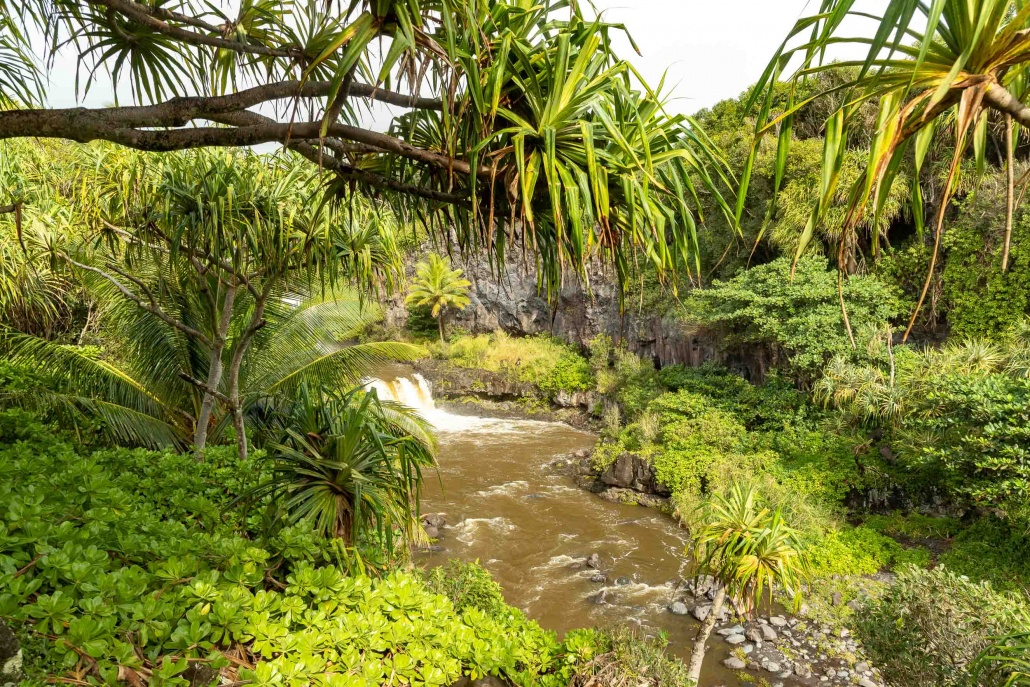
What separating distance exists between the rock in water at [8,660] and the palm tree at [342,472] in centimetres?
127

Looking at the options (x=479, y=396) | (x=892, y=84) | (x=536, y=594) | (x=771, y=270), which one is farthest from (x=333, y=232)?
(x=479, y=396)

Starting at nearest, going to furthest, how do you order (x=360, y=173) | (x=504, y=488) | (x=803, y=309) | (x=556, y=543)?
(x=360, y=173) < (x=556, y=543) < (x=803, y=309) < (x=504, y=488)

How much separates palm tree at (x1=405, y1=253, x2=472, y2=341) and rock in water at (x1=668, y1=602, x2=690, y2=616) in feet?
56.0

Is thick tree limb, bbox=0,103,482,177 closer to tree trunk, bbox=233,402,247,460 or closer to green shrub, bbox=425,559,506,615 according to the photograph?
tree trunk, bbox=233,402,247,460

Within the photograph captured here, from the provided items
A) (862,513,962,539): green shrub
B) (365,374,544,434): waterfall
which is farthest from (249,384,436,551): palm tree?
(365,374,544,434): waterfall

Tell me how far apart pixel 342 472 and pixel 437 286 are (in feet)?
67.4

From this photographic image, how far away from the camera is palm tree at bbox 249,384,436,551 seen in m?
3.04

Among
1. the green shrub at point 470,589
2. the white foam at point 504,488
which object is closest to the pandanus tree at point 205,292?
the green shrub at point 470,589

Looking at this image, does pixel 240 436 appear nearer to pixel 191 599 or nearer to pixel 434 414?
pixel 191 599

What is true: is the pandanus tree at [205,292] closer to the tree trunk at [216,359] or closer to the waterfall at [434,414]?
the tree trunk at [216,359]

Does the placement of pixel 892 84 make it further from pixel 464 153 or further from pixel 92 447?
pixel 92 447

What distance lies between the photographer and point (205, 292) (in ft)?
19.3

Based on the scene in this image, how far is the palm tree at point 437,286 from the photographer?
2323 centimetres

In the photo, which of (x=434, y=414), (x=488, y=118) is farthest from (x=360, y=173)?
(x=434, y=414)
